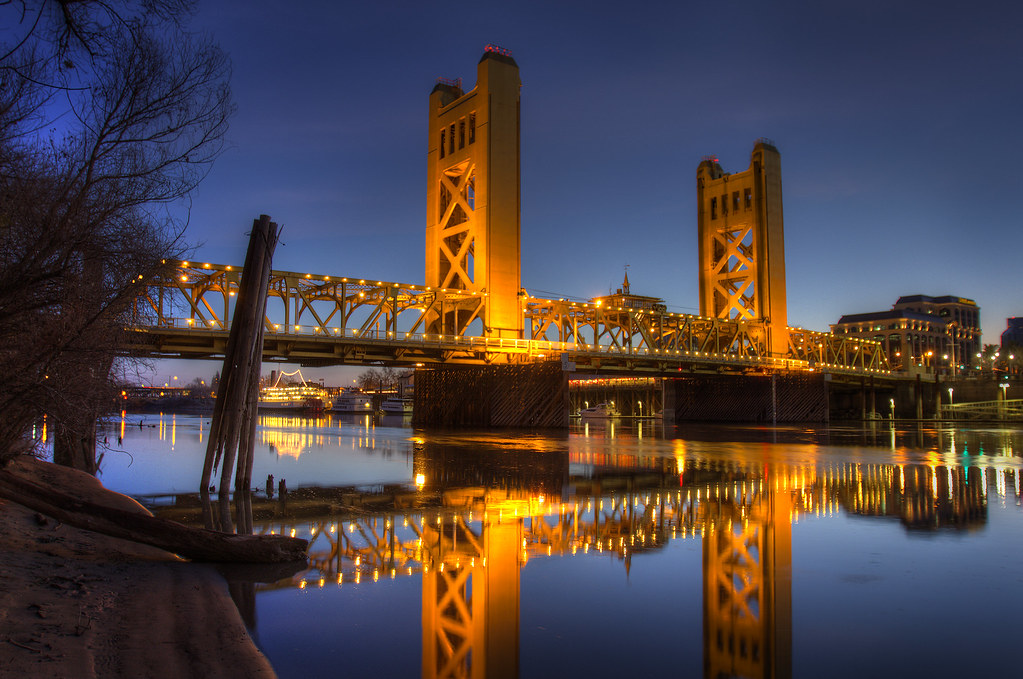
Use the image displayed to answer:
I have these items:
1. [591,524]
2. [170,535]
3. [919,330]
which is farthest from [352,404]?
[170,535]

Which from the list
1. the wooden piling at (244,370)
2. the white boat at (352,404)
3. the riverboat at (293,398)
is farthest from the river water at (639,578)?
the riverboat at (293,398)

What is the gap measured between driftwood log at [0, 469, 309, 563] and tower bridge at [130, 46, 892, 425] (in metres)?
32.6

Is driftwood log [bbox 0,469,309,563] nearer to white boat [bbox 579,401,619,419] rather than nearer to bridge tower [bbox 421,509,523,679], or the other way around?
bridge tower [bbox 421,509,523,679]

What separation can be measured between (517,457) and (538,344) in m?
34.1

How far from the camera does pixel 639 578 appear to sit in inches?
331

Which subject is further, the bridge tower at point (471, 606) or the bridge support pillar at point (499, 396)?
the bridge support pillar at point (499, 396)

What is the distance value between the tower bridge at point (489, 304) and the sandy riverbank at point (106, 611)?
1332 inches

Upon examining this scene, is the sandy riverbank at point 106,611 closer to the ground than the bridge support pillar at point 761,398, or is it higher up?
closer to the ground

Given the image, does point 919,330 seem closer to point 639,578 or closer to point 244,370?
point 244,370

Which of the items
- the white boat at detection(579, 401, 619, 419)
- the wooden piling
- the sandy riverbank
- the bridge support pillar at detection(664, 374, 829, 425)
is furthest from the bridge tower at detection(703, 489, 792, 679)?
the white boat at detection(579, 401, 619, 419)

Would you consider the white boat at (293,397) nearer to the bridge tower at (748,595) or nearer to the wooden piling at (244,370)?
the wooden piling at (244,370)

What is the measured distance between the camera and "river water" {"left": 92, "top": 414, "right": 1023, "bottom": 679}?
19.6ft

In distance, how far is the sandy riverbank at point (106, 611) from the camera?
17.6ft

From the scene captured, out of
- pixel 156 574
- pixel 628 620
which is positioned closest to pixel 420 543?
pixel 156 574
